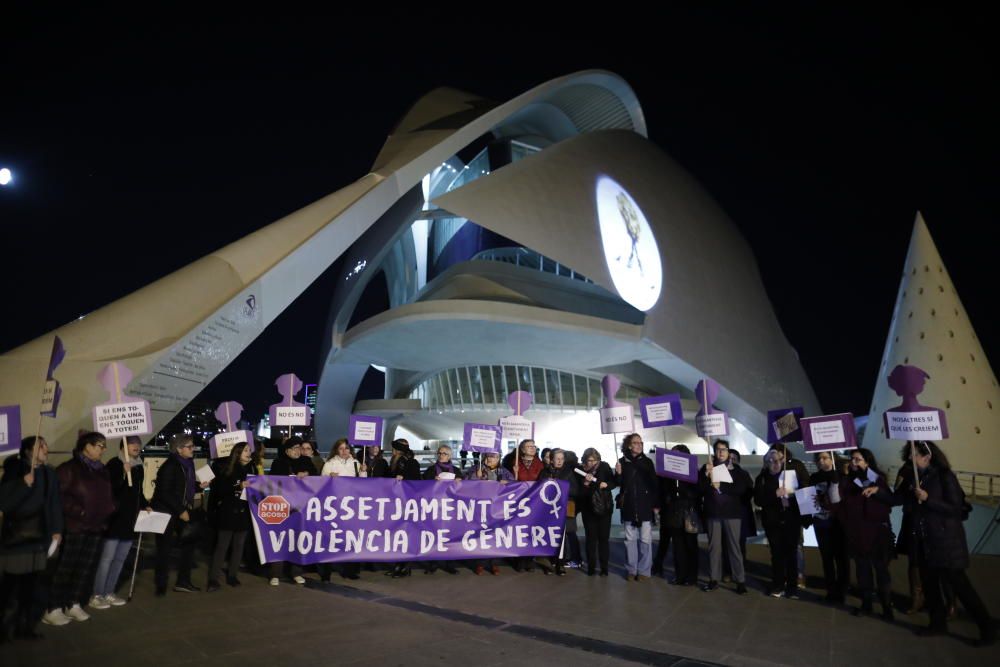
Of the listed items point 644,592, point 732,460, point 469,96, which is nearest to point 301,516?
point 644,592

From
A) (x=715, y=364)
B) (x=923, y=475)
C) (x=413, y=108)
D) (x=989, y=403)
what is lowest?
(x=923, y=475)

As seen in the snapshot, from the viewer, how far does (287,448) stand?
788 cm

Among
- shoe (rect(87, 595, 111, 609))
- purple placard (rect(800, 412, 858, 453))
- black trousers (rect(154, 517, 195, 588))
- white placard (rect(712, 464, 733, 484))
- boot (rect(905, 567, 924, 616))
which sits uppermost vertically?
purple placard (rect(800, 412, 858, 453))

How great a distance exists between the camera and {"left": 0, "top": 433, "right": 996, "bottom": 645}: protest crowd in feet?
16.2

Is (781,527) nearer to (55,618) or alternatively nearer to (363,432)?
(363,432)

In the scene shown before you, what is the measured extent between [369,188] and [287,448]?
316 inches

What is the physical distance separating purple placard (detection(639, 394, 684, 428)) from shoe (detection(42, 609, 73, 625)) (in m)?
6.33

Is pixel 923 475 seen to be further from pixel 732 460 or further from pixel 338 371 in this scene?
pixel 338 371

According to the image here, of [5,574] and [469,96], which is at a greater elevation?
[469,96]

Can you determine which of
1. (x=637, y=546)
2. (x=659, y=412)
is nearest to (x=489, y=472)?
(x=637, y=546)

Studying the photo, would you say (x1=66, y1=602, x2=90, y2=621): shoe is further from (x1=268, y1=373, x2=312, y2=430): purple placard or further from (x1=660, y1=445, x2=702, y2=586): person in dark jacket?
(x1=660, y1=445, x2=702, y2=586): person in dark jacket

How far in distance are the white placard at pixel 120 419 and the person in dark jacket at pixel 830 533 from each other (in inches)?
276

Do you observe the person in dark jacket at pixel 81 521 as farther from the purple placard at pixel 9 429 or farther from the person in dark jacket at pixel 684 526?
the person in dark jacket at pixel 684 526

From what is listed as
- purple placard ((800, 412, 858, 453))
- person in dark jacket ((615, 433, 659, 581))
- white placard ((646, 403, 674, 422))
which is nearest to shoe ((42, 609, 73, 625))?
person in dark jacket ((615, 433, 659, 581))
